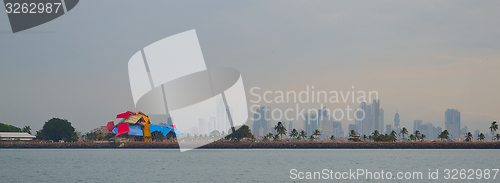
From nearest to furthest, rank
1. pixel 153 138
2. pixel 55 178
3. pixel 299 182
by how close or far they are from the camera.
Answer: pixel 299 182, pixel 55 178, pixel 153 138

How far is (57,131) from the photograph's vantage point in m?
165

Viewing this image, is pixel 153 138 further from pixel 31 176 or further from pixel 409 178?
pixel 409 178

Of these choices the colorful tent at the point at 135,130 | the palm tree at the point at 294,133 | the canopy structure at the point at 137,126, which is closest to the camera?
the canopy structure at the point at 137,126

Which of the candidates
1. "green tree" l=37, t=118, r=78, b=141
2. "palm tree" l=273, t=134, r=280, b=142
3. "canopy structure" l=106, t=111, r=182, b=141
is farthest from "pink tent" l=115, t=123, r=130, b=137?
"palm tree" l=273, t=134, r=280, b=142

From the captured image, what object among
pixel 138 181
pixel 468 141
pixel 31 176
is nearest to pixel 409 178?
pixel 138 181

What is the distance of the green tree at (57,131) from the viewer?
6526 inches

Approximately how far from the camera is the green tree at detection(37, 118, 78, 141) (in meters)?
166

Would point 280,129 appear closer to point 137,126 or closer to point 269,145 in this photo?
point 269,145

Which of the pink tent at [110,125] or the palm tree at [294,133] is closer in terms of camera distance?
the pink tent at [110,125]

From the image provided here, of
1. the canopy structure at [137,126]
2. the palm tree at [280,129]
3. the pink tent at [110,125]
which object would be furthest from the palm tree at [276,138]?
the pink tent at [110,125]

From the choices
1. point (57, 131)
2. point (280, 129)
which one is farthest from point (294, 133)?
point (57, 131)

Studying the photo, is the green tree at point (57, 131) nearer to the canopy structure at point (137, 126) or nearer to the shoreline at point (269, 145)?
the shoreline at point (269, 145)

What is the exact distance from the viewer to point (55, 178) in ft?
158

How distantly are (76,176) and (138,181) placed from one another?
8.83 metres
